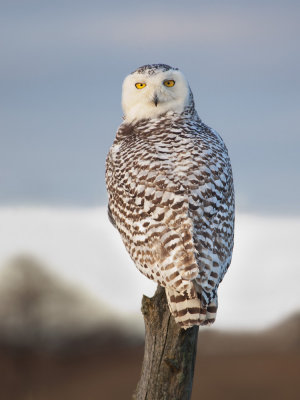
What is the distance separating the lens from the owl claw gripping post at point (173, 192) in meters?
4.05

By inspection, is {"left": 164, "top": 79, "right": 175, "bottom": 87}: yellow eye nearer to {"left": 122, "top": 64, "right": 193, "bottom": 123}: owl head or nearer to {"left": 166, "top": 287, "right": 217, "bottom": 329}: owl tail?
{"left": 122, "top": 64, "right": 193, "bottom": 123}: owl head

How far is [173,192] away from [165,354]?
1267 millimetres

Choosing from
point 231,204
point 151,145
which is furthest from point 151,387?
point 151,145

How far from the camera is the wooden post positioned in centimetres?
456

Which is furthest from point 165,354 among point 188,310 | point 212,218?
point 212,218

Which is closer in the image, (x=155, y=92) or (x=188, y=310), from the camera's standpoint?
(x=188, y=310)


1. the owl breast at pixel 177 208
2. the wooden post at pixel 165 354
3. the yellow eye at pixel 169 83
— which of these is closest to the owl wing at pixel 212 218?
the owl breast at pixel 177 208

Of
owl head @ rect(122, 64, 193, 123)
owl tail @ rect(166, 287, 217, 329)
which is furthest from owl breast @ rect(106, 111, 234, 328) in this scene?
owl head @ rect(122, 64, 193, 123)

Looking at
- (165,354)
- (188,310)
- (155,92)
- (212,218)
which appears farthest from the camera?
(155,92)

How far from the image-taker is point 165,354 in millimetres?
4586

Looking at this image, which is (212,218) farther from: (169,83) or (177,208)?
(169,83)

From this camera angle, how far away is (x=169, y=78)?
17.2 feet

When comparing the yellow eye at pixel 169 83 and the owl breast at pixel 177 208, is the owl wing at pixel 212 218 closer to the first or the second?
the owl breast at pixel 177 208

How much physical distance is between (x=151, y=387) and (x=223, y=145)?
2086 millimetres
